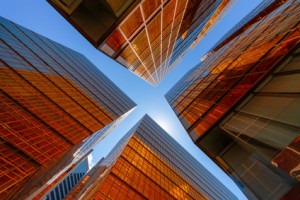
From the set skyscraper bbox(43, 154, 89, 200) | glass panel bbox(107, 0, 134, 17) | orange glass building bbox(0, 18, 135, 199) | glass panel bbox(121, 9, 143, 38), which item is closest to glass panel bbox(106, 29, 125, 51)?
glass panel bbox(121, 9, 143, 38)

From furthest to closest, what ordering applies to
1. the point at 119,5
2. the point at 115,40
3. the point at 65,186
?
the point at 65,186, the point at 115,40, the point at 119,5

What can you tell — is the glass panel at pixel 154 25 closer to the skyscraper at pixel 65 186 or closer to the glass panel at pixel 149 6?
the glass panel at pixel 149 6

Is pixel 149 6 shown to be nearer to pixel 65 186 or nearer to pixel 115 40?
pixel 115 40

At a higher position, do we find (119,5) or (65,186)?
(119,5)

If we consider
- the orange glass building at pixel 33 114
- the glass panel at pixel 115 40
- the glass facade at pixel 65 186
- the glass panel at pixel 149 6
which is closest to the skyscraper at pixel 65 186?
the glass facade at pixel 65 186

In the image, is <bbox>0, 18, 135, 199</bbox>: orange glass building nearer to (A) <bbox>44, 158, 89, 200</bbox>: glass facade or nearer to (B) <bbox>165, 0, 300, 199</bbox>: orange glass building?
(B) <bbox>165, 0, 300, 199</bbox>: orange glass building

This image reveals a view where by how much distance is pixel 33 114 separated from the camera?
12.0 m

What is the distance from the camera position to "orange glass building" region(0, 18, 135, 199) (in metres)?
9.46

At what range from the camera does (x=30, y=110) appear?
11906mm

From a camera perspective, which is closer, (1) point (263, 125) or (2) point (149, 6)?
(1) point (263, 125)

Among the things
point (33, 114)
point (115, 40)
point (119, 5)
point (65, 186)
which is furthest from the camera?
point (65, 186)

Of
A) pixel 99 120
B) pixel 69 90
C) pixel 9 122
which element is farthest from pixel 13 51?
pixel 99 120

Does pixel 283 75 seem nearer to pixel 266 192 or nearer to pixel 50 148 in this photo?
pixel 266 192

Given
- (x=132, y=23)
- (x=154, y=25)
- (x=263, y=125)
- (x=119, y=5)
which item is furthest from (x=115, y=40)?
(x=263, y=125)
